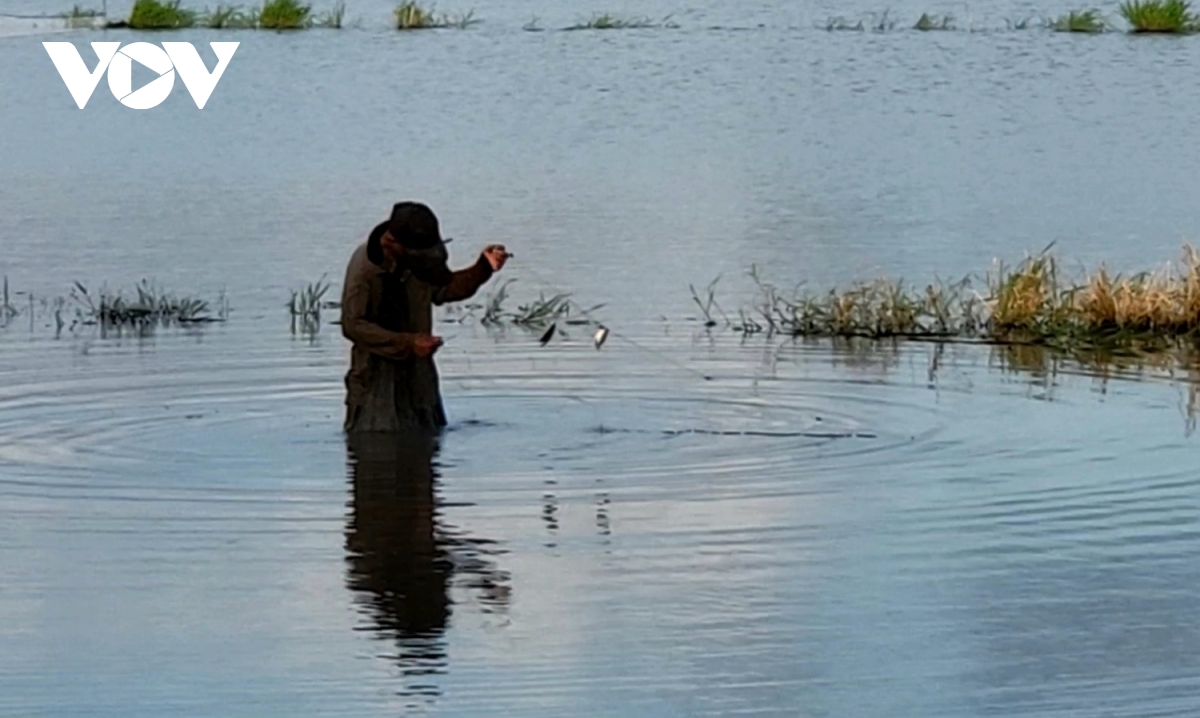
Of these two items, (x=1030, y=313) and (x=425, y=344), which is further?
A: (x=1030, y=313)

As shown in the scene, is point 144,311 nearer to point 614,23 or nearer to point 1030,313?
point 1030,313

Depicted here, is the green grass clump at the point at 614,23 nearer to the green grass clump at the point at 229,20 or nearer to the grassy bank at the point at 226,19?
the grassy bank at the point at 226,19

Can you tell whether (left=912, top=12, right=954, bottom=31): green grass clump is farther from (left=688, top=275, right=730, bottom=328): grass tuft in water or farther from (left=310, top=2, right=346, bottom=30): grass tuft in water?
(left=688, top=275, right=730, bottom=328): grass tuft in water

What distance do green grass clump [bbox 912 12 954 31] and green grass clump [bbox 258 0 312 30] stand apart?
10.3 m

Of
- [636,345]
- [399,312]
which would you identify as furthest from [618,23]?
[399,312]

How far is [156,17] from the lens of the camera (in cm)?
4450

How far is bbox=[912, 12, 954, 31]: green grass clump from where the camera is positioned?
1709 inches

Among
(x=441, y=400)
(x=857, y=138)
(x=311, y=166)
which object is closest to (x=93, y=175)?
(x=311, y=166)

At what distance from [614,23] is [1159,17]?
9.02 meters

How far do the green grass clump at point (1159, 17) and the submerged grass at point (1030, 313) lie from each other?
27313mm

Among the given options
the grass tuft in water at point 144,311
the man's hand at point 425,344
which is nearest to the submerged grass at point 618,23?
the grass tuft in water at point 144,311

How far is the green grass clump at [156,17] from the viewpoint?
44469 mm
